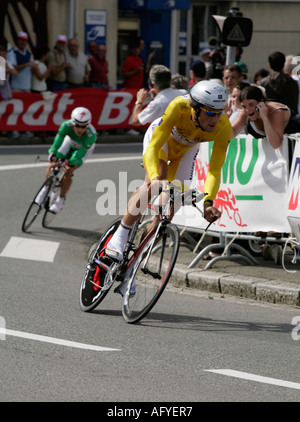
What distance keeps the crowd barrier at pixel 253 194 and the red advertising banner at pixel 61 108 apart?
10764mm

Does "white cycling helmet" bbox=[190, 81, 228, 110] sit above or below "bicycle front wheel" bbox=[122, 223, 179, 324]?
above

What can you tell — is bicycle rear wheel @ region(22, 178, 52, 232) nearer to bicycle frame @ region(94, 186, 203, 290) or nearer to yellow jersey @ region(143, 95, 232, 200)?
bicycle frame @ region(94, 186, 203, 290)

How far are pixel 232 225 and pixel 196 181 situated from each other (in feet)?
2.63

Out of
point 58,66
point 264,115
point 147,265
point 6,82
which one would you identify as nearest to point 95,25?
point 58,66

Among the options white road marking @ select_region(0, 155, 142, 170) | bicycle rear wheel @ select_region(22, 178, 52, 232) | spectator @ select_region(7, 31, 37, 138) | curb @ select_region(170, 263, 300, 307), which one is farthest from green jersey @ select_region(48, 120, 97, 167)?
spectator @ select_region(7, 31, 37, 138)

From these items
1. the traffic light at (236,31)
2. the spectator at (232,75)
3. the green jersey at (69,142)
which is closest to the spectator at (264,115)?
the spectator at (232,75)

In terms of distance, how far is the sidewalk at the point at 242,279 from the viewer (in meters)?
8.75

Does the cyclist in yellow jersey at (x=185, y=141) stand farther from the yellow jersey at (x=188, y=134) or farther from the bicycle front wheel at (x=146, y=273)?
the bicycle front wheel at (x=146, y=273)

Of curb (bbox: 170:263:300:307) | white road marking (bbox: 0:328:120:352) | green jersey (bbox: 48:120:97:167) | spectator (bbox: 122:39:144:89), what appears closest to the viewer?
white road marking (bbox: 0:328:120:352)

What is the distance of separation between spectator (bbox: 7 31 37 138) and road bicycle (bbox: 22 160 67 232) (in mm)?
8023

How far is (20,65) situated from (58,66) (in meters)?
1.07

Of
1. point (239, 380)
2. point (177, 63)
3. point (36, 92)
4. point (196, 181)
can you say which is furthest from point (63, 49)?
point (239, 380)

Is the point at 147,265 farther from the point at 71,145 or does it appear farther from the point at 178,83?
the point at 71,145

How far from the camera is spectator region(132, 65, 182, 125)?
10.9 m
